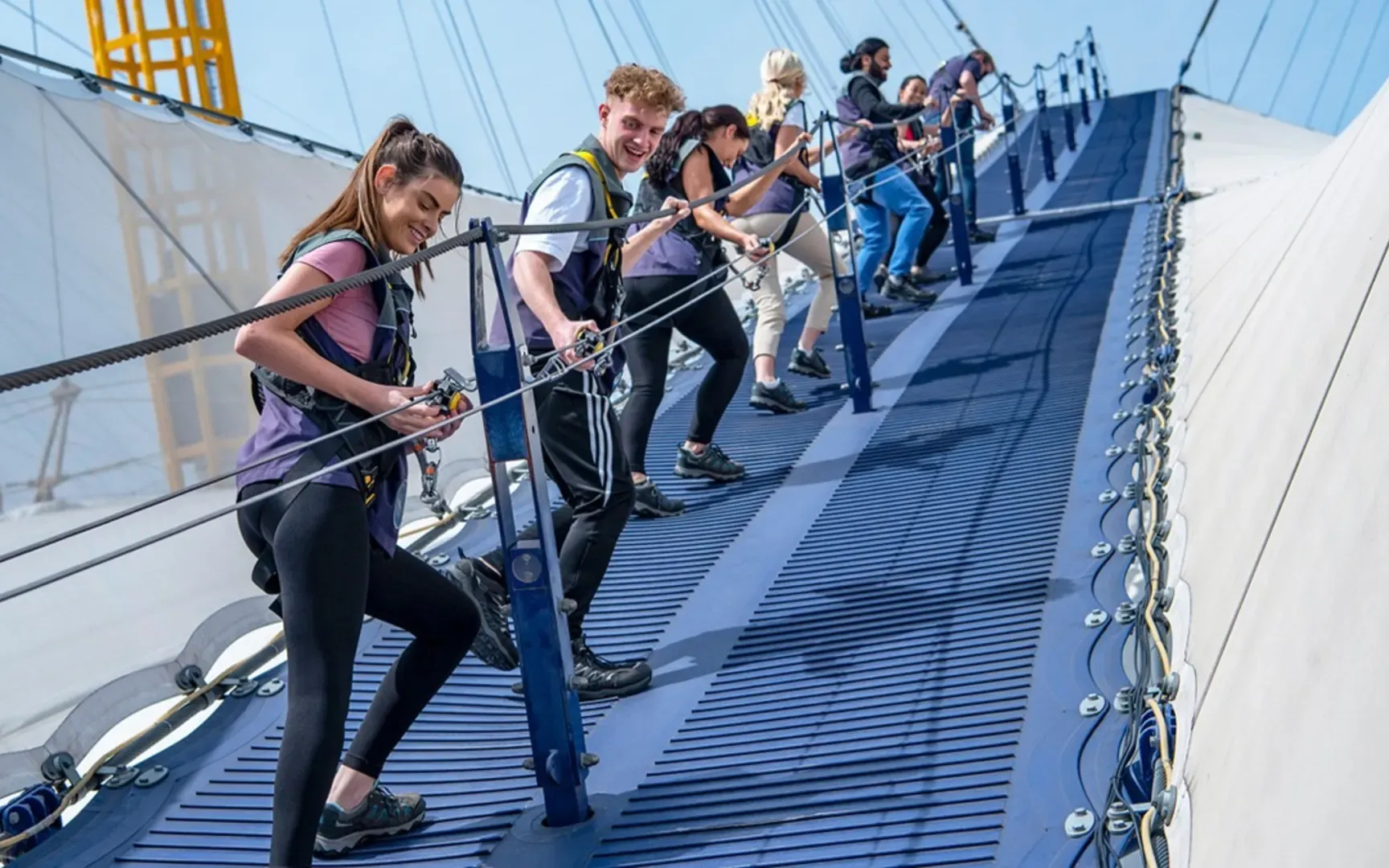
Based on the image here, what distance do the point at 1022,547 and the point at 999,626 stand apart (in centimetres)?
67

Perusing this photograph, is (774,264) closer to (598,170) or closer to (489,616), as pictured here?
(598,170)

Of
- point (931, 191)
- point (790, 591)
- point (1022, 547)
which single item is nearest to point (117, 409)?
point (790, 591)

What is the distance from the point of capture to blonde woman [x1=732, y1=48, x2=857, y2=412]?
6828 millimetres

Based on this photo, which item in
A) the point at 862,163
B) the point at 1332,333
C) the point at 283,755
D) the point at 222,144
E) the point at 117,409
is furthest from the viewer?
the point at 862,163

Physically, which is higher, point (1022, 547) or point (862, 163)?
point (862, 163)

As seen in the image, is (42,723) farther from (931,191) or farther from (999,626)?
(931,191)

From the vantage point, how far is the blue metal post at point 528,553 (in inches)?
121

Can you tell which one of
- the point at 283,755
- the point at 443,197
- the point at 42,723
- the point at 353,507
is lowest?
the point at 42,723

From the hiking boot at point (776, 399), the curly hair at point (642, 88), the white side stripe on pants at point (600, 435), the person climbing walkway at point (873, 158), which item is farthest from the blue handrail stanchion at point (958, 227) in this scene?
the white side stripe on pants at point (600, 435)

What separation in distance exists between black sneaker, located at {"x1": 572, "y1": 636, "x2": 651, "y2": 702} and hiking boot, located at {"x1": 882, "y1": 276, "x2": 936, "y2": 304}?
6.30 metres

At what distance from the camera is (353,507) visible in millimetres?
2770

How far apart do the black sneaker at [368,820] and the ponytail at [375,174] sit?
1.18 meters

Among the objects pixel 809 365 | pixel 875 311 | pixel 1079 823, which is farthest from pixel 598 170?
pixel 875 311

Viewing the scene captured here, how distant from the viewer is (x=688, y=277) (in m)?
5.52
